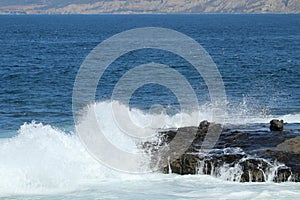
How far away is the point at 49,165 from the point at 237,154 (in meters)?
7.73

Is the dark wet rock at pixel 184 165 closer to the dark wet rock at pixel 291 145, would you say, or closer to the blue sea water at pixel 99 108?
the blue sea water at pixel 99 108

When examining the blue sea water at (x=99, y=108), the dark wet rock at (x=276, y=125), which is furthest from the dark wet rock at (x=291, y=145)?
the blue sea water at (x=99, y=108)

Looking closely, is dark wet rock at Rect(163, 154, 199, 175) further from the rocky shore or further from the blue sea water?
the blue sea water

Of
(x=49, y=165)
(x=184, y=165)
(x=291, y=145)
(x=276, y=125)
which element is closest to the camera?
(x=184, y=165)

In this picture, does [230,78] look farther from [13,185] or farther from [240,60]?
[13,185]

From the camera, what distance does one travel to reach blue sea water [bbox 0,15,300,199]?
21.4m

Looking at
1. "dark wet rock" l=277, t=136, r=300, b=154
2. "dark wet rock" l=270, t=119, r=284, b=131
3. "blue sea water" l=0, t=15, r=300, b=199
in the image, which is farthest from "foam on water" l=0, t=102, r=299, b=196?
"dark wet rock" l=270, t=119, r=284, b=131

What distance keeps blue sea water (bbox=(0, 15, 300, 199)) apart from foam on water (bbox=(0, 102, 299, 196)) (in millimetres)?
40

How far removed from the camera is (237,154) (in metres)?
22.9

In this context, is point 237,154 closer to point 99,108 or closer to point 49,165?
point 49,165

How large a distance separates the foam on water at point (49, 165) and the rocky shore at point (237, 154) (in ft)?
2.99

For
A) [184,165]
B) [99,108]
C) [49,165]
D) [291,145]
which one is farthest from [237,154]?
[99,108]

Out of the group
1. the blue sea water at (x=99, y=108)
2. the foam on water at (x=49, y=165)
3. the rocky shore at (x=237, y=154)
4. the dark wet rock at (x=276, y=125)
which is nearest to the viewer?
the blue sea water at (x=99, y=108)

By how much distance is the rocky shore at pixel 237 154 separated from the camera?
71.4 ft
